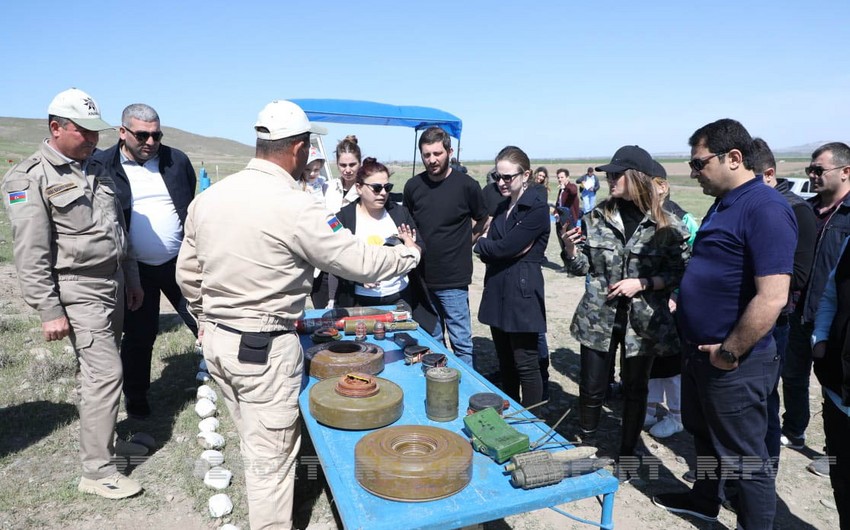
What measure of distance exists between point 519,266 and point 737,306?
57.1 inches

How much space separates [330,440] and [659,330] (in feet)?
6.72

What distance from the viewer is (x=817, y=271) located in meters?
3.64

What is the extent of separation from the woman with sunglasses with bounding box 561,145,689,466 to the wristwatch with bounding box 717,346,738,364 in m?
0.66

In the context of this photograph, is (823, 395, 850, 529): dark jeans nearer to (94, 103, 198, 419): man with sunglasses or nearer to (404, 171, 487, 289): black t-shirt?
(404, 171, 487, 289): black t-shirt

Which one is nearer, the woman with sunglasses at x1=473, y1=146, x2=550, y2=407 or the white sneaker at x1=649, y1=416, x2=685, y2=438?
the woman with sunglasses at x1=473, y1=146, x2=550, y2=407

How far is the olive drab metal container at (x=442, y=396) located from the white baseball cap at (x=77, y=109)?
229 centimetres

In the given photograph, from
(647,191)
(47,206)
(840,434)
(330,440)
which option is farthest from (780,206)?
(47,206)

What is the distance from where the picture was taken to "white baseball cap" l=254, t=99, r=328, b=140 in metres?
2.28

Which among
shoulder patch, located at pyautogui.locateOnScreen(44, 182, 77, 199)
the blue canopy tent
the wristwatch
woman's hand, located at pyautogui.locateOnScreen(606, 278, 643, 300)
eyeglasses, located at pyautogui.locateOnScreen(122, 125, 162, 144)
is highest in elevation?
the blue canopy tent

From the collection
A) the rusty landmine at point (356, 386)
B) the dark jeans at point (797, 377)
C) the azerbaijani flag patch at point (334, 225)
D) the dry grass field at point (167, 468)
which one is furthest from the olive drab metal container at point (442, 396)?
the dark jeans at point (797, 377)

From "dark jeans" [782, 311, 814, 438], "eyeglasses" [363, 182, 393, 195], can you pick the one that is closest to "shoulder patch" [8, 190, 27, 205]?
"eyeglasses" [363, 182, 393, 195]

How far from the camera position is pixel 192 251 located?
2688 mm

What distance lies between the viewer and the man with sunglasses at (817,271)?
3561 mm

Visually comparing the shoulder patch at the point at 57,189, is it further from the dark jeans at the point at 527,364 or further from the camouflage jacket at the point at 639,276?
→ the camouflage jacket at the point at 639,276
